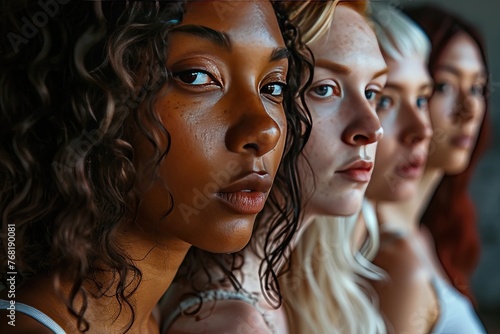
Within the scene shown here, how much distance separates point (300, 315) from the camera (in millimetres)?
1226

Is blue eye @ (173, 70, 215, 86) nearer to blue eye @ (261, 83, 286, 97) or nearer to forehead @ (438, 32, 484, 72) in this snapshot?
blue eye @ (261, 83, 286, 97)

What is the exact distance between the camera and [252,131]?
2.71 ft

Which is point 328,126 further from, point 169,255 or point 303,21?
point 169,255

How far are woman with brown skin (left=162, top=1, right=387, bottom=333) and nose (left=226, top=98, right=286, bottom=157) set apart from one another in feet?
0.56

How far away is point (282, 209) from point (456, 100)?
660mm

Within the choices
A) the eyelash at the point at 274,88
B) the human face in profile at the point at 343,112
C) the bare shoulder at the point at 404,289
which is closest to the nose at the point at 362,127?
the human face in profile at the point at 343,112

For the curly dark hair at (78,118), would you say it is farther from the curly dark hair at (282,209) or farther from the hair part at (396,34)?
the hair part at (396,34)

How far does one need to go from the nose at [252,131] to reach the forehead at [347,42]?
218mm

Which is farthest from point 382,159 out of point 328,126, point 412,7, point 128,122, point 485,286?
point 485,286

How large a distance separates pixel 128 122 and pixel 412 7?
985 mm

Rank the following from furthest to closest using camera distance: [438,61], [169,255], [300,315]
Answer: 1. [438,61]
2. [300,315]
3. [169,255]

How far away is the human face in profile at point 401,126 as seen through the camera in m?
1.27

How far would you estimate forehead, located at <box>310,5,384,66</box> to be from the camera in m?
1.02

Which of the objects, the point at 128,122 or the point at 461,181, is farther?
the point at 461,181
